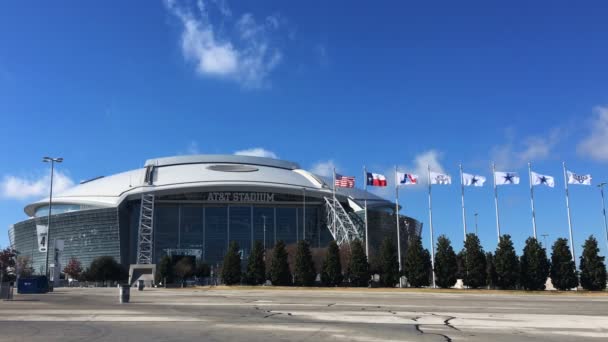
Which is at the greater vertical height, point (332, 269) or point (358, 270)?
point (332, 269)

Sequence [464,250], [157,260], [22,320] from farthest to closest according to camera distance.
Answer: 1. [157,260]
2. [464,250]
3. [22,320]

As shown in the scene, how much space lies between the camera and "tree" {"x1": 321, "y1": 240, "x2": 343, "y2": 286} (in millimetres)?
64625

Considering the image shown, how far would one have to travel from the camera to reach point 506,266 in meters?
56.8

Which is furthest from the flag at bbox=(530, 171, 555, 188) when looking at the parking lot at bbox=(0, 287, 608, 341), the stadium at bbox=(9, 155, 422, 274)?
the stadium at bbox=(9, 155, 422, 274)

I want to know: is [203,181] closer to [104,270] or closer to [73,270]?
[104,270]

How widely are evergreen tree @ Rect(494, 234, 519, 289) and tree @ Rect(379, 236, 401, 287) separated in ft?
33.7

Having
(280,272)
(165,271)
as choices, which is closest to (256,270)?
(280,272)

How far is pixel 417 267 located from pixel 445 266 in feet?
9.52

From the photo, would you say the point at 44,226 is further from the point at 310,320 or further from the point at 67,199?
the point at 310,320

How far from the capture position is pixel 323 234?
12006 centimetres

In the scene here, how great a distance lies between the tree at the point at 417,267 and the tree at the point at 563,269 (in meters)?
12.2

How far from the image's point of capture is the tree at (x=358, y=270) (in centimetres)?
6294

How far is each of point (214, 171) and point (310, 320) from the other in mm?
105511

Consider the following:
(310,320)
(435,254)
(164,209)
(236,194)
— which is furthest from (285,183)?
(310,320)
